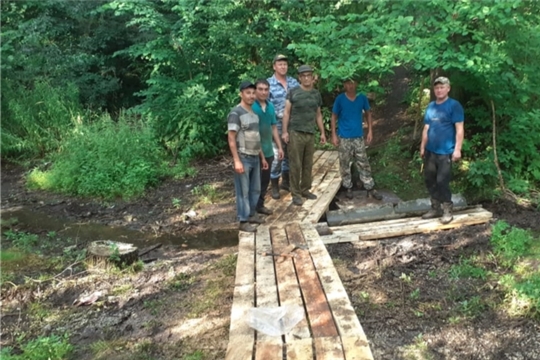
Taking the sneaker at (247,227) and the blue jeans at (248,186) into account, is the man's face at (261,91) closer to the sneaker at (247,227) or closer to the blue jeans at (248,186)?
the blue jeans at (248,186)

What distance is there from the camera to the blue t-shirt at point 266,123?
5.70 meters

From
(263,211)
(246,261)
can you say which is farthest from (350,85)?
(246,261)

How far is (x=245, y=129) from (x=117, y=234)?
3.42 meters

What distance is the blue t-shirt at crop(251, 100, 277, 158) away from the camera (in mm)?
5699

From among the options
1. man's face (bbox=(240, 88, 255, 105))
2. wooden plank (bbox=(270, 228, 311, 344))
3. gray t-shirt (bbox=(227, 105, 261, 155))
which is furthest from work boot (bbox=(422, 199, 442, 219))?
man's face (bbox=(240, 88, 255, 105))

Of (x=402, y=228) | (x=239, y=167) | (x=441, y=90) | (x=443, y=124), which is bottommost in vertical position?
(x=402, y=228)

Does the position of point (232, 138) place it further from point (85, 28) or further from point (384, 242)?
point (85, 28)

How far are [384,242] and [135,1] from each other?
7.73m

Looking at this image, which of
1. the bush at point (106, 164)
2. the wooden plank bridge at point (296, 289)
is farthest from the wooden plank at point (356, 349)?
the bush at point (106, 164)

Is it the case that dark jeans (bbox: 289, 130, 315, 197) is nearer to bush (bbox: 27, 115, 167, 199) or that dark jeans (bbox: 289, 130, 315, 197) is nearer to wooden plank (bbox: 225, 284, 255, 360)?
wooden plank (bbox: 225, 284, 255, 360)

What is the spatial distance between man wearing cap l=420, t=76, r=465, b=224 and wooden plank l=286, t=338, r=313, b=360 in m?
3.46

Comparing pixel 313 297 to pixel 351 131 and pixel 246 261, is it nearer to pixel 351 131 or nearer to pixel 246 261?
pixel 246 261

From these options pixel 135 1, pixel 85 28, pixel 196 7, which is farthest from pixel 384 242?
pixel 85 28

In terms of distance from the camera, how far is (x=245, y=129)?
548cm
